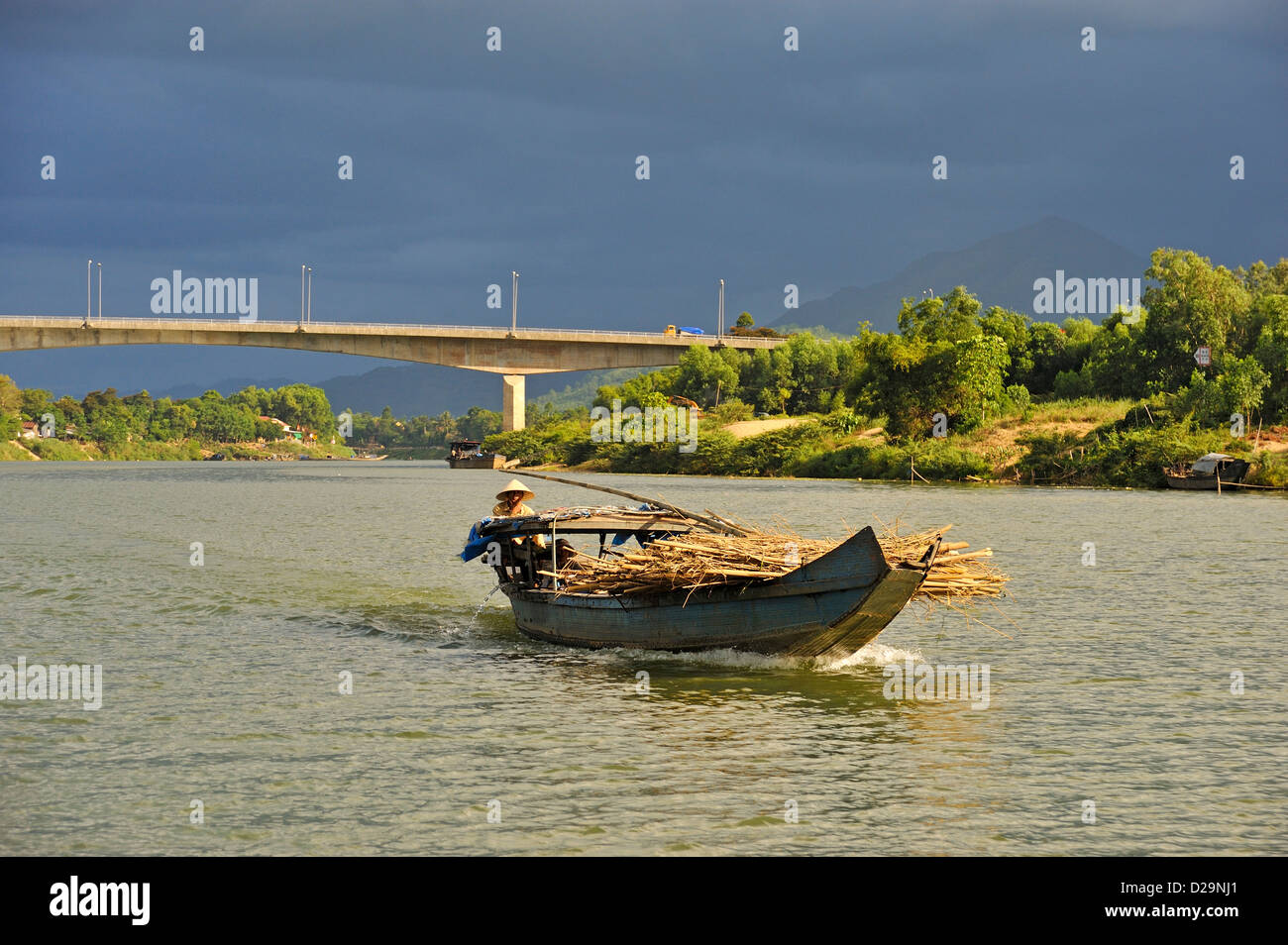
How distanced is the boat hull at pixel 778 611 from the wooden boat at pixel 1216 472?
50267 millimetres

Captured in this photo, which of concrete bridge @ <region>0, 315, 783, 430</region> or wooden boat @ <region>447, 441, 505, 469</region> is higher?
concrete bridge @ <region>0, 315, 783, 430</region>

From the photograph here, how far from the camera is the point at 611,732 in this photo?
12.3 meters

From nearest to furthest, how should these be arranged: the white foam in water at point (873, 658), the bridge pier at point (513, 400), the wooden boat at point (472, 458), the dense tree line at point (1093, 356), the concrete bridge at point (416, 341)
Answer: the white foam in water at point (873, 658) < the dense tree line at point (1093, 356) < the concrete bridge at point (416, 341) < the bridge pier at point (513, 400) < the wooden boat at point (472, 458)

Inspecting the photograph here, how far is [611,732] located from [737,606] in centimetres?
331

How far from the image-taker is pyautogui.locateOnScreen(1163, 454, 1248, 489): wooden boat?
194ft

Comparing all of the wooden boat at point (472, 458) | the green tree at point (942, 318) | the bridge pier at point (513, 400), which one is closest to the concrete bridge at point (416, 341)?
the bridge pier at point (513, 400)

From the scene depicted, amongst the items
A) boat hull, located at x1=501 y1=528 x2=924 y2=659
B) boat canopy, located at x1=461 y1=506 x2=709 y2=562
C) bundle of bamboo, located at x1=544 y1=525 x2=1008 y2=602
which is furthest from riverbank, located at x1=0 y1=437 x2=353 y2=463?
bundle of bamboo, located at x1=544 y1=525 x2=1008 y2=602

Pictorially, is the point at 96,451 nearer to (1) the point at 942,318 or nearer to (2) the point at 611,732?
(1) the point at 942,318

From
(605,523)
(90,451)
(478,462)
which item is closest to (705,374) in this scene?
(478,462)

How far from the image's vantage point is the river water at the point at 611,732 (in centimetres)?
930

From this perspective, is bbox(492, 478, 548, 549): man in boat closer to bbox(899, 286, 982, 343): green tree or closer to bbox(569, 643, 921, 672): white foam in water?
bbox(569, 643, 921, 672): white foam in water

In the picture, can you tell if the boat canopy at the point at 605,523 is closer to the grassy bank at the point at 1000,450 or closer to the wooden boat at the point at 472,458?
the grassy bank at the point at 1000,450

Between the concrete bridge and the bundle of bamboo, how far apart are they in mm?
86021

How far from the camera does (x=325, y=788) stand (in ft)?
33.9
